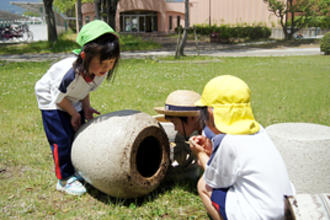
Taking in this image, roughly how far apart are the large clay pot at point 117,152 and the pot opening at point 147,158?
0.17 meters

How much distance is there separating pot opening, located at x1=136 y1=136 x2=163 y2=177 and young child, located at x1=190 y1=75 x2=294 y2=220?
1133 millimetres

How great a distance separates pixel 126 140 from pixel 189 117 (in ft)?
2.97

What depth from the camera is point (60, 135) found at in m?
3.29

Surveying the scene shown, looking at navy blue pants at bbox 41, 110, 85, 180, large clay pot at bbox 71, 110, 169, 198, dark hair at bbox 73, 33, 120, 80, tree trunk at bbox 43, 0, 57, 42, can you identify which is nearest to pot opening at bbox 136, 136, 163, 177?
large clay pot at bbox 71, 110, 169, 198

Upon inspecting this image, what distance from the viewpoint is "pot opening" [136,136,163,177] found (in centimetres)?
345

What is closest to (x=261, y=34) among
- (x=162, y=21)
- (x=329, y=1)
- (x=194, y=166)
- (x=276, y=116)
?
(x=329, y=1)

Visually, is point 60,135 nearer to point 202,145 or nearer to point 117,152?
point 117,152

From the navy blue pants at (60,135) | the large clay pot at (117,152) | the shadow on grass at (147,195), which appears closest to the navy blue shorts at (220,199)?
the large clay pot at (117,152)

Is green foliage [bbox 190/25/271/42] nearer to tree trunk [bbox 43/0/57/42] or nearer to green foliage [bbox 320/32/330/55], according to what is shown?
green foliage [bbox 320/32/330/55]

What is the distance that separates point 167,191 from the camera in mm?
3420

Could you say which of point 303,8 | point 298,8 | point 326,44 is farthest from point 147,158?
point 303,8

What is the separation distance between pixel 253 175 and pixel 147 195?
1.47 metres

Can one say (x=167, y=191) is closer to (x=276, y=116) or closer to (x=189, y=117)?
(x=189, y=117)

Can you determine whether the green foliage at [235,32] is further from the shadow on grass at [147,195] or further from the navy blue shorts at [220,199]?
the navy blue shorts at [220,199]
